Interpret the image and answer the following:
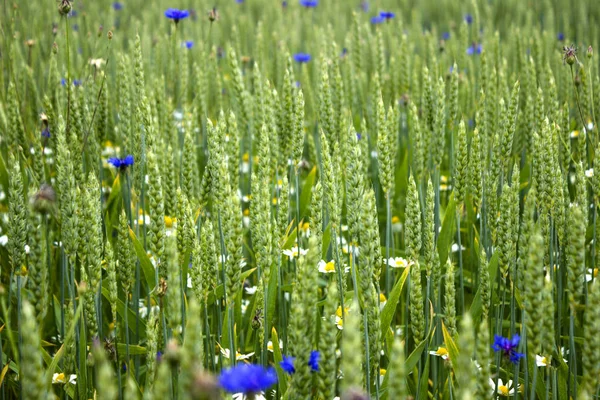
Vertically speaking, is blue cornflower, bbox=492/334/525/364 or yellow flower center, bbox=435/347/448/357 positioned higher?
blue cornflower, bbox=492/334/525/364

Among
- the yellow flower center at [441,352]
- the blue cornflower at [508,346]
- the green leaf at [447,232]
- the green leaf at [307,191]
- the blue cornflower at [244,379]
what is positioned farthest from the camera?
the green leaf at [307,191]

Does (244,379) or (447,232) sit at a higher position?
(447,232)

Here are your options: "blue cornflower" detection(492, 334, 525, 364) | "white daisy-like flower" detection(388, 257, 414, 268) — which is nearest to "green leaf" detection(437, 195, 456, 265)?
"white daisy-like flower" detection(388, 257, 414, 268)

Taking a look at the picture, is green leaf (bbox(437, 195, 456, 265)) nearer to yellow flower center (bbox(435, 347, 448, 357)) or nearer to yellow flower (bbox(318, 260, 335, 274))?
yellow flower (bbox(318, 260, 335, 274))

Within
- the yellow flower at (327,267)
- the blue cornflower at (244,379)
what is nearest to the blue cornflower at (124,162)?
the yellow flower at (327,267)

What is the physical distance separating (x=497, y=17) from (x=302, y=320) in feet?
18.4

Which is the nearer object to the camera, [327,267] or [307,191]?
[327,267]

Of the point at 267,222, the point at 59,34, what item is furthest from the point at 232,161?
the point at 59,34

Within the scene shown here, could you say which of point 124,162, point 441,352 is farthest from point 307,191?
point 441,352

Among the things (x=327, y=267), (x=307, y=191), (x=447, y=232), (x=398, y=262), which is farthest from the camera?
→ (x=307, y=191)

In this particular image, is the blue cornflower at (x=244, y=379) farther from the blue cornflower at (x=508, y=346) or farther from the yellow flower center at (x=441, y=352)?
the yellow flower center at (x=441, y=352)

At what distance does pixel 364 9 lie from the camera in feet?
20.5

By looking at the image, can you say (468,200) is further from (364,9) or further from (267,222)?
(364,9)

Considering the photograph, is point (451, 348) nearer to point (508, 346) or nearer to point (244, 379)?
point (508, 346)
